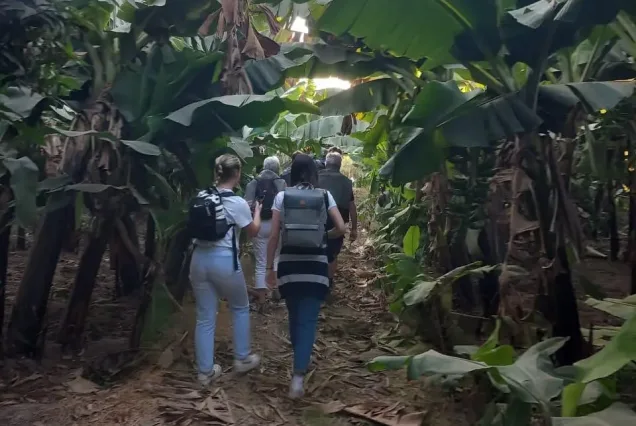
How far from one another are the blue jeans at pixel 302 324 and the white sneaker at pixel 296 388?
0.04m

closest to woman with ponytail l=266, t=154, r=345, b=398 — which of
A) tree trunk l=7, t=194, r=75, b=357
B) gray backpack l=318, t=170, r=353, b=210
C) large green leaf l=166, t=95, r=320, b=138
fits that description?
large green leaf l=166, t=95, r=320, b=138

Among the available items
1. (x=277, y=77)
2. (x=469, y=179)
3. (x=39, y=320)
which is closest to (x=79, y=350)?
(x=39, y=320)

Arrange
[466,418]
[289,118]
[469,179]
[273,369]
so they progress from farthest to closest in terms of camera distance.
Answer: [289,118] < [469,179] < [273,369] < [466,418]

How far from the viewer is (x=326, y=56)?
5.29 m

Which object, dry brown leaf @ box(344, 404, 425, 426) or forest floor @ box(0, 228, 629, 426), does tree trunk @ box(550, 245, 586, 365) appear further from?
dry brown leaf @ box(344, 404, 425, 426)

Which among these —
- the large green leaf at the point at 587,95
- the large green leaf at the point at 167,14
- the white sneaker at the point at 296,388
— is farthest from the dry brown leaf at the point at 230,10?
the white sneaker at the point at 296,388

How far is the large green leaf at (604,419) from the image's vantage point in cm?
232

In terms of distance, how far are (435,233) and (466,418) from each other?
2.56m

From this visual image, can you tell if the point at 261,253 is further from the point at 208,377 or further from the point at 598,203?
the point at 598,203

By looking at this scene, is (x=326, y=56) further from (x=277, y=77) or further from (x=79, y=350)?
(x=79, y=350)

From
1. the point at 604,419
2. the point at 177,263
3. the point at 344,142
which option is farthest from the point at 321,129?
the point at 604,419

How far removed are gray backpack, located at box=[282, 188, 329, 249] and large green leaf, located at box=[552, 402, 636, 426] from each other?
1971 millimetres

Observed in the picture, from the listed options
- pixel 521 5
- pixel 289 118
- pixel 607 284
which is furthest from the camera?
pixel 289 118

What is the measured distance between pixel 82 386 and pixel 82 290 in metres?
0.88
